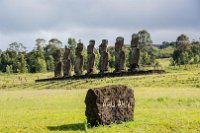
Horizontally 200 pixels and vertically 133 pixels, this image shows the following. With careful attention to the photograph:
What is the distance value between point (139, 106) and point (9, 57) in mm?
112051

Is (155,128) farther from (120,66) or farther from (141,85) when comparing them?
(120,66)

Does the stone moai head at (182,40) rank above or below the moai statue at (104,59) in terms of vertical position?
above

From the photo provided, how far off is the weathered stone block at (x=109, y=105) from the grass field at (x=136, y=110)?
488mm

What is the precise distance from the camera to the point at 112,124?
2067 cm

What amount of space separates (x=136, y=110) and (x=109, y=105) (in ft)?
23.7

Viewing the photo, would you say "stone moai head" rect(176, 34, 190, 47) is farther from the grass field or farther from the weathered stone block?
the weathered stone block

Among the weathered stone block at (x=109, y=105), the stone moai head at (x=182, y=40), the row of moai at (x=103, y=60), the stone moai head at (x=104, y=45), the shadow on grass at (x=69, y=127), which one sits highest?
the stone moai head at (x=182, y=40)

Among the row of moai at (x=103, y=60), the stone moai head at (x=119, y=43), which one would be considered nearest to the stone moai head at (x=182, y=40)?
the row of moai at (x=103, y=60)

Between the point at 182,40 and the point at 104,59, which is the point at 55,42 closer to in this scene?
the point at 182,40

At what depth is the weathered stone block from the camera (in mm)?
20250

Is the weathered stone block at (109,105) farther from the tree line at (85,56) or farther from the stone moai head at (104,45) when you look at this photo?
the tree line at (85,56)

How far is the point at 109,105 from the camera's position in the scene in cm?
2073

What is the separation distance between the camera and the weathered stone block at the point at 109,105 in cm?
2025

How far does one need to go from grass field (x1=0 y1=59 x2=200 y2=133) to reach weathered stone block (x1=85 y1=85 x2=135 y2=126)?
488 mm
